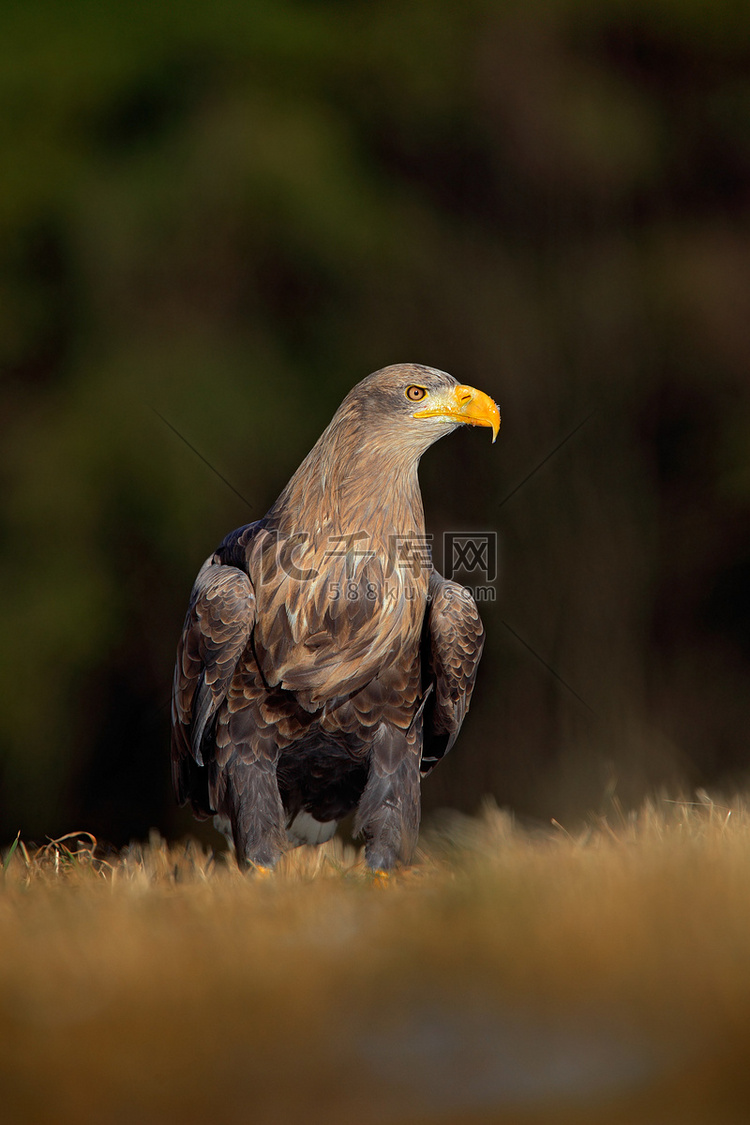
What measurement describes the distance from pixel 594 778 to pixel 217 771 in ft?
A: 7.57

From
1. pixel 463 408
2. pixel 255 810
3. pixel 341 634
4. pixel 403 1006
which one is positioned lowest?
pixel 255 810

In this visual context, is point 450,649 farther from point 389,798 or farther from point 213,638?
point 213,638

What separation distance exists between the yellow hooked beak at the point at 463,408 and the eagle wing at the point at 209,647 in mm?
793

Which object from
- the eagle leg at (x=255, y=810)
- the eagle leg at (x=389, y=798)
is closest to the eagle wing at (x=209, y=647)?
the eagle leg at (x=255, y=810)

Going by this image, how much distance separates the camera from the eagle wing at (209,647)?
370 centimetres

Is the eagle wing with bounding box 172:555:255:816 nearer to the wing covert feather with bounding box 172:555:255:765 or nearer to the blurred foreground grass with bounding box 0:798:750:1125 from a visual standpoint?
the wing covert feather with bounding box 172:555:255:765

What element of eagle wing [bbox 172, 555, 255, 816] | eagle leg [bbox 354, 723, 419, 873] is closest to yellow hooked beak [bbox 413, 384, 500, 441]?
eagle wing [bbox 172, 555, 255, 816]

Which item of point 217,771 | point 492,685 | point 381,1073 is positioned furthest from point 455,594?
point 492,685

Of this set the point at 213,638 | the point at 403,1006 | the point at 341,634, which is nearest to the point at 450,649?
the point at 341,634

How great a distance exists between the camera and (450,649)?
394 centimetres

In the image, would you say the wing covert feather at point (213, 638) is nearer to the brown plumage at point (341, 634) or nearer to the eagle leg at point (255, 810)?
the brown plumage at point (341, 634)

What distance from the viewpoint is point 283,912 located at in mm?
2486

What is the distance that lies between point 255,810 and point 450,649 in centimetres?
80

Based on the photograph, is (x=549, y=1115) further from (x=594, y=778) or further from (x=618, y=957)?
(x=594, y=778)
